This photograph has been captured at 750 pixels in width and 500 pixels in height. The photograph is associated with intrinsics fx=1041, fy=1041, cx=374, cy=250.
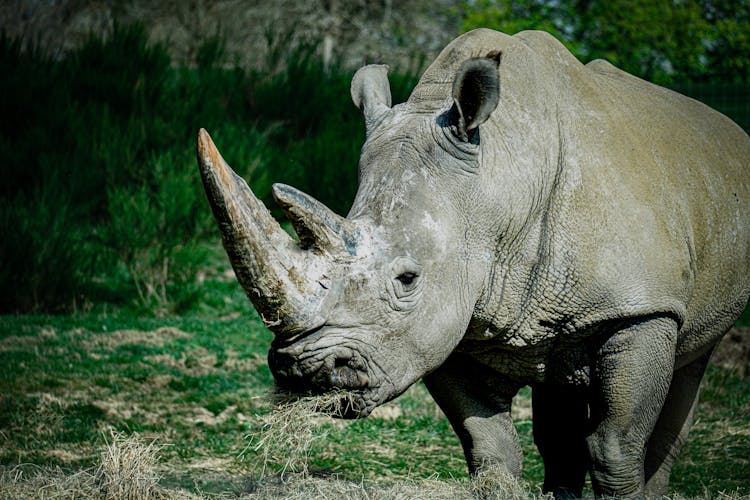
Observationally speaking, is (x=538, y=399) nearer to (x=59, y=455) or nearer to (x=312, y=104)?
(x=59, y=455)

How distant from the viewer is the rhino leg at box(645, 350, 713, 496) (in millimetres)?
5582

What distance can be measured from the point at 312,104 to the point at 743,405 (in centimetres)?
758

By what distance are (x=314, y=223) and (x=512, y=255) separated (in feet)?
3.27

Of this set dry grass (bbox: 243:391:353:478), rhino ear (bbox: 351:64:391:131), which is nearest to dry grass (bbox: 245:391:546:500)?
dry grass (bbox: 243:391:353:478)

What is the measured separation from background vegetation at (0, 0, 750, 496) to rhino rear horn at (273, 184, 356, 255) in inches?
42.8

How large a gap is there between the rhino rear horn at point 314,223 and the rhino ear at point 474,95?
2.28 feet

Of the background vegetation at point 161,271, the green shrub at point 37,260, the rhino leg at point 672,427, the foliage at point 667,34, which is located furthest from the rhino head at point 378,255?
the foliage at point 667,34

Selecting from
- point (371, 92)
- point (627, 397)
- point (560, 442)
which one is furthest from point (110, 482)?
point (560, 442)

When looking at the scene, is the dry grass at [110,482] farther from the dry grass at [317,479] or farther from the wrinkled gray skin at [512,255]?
the wrinkled gray skin at [512,255]

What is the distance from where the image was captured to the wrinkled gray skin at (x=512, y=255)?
3658 mm

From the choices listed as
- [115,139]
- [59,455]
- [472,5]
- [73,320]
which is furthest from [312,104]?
[472,5]

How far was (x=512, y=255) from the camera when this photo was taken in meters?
4.25

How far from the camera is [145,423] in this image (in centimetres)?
667

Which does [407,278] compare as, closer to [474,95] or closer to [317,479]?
[474,95]
